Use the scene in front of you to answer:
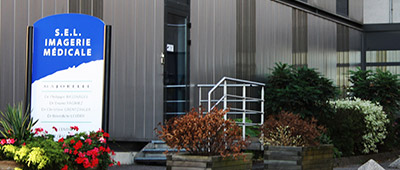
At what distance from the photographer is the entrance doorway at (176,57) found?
11414mm

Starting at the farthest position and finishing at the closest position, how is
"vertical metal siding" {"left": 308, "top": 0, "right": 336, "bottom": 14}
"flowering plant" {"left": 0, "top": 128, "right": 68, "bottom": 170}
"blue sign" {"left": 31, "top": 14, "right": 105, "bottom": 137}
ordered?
"vertical metal siding" {"left": 308, "top": 0, "right": 336, "bottom": 14} < "blue sign" {"left": 31, "top": 14, "right": 105, "bottom": 137} < "flowering plant" {"left": 0, "top": 128, "right": 68, "bottom": 170}

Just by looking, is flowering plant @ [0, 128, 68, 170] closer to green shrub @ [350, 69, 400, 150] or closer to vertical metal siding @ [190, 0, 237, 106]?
vertical metal siding @ [190, 0, 237, 106]

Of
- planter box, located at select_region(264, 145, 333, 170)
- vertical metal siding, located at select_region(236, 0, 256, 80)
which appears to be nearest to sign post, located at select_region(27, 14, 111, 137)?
planter box, located at select_region(264, 145, 333, 170)

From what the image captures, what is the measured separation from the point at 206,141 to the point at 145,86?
4692 mm

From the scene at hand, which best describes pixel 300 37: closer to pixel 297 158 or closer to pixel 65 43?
pixel 297 158

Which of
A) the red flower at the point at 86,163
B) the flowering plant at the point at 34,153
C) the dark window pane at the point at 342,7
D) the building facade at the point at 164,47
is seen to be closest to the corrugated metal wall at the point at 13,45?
the building facade at the point at 164,47

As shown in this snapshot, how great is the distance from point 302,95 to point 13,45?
5.83 meters

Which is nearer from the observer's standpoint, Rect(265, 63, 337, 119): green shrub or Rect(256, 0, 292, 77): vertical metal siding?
Rect(265, 63, 337, 119): green shrub

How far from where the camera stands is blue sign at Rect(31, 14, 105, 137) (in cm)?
690

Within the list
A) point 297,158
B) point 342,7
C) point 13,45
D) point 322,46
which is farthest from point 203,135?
point 342,7

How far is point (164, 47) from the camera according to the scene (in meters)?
11.3

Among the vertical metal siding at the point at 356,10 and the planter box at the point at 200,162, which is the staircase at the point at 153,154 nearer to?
the planter box at the point at 200,162

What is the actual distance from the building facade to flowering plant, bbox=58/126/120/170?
3.07 meters

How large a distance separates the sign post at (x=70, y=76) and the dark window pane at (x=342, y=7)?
45.3 feet
